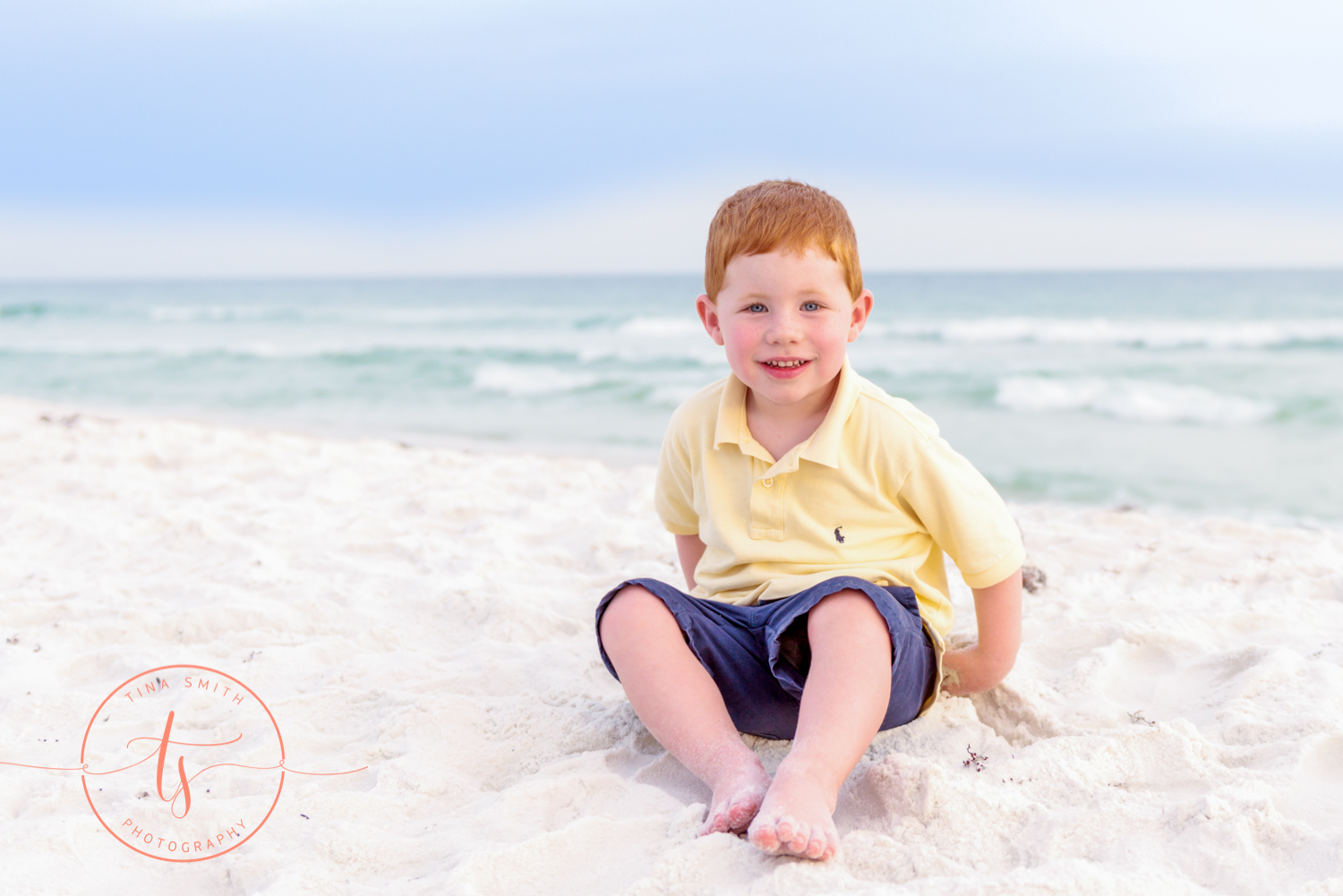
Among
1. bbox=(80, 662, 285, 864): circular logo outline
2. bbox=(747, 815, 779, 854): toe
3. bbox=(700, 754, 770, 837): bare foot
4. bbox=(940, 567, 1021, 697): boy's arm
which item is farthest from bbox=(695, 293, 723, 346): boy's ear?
bbox=(80, 662, 285, 864): circular logo outline

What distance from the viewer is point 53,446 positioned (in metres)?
5.22

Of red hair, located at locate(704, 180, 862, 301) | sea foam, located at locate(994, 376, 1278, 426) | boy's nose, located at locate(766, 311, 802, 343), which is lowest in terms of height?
sea foam, located at locate(994, 376, 1278, 426)

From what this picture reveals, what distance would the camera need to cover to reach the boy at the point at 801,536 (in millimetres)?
1732

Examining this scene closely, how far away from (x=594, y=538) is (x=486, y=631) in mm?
912

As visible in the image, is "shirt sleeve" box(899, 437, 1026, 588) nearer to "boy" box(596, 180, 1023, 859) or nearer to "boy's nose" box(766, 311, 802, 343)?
"boy" box(596, 180, 1023, 859)

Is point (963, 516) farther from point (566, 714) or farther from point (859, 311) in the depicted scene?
point (566, 714)

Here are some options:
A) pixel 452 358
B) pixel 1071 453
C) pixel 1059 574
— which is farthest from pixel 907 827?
pixel 452 358

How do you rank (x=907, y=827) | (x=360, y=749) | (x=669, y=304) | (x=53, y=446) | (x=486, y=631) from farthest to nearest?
(x=669, y=304) → (x=53, y=446) → (x=486, y=631) → (x=360, y=749) → (x=907, y=827)

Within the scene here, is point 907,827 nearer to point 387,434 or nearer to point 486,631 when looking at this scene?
point 486,631

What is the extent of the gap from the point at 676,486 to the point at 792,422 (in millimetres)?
359

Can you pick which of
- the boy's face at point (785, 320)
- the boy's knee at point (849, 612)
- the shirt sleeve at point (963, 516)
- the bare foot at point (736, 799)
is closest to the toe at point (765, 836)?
the bare foot at point (736, 799)

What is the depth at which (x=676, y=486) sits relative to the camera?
2.18 m

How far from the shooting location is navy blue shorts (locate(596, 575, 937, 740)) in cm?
174

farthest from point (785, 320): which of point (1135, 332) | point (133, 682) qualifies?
point (1135, 332)
